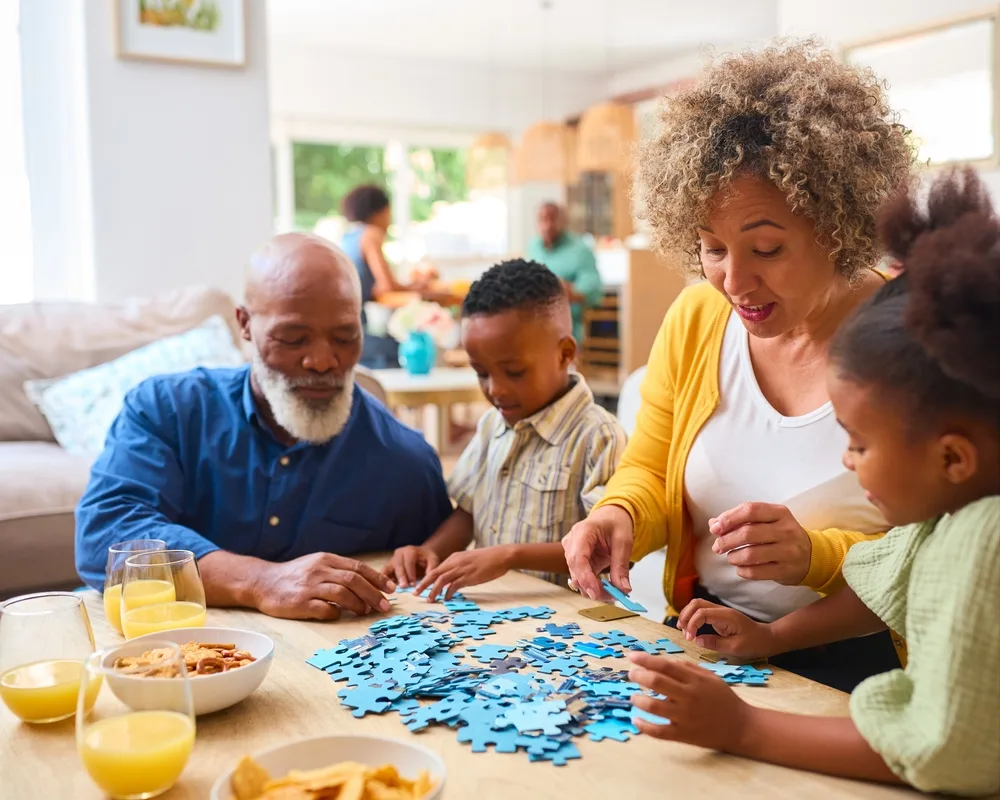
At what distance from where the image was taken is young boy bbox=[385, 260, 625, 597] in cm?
189

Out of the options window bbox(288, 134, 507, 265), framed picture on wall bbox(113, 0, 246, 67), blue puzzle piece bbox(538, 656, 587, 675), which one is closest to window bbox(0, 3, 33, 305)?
framed picture on wall bbox(113, 0, 246, 67)

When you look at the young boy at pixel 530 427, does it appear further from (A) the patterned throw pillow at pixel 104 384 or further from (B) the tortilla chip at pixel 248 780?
(A) the patterned throw pillow at pixel 104 384

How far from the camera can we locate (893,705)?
2.88 feet

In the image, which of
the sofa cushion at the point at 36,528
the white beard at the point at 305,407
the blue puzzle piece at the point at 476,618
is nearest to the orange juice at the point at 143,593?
the blue puzzle piece at the point at 476,618

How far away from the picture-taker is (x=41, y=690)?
1.07m

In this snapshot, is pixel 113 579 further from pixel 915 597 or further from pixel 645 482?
pixel 915 597

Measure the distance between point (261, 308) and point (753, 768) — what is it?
4.24ft

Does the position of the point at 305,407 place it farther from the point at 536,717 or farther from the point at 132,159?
the point at 132,159

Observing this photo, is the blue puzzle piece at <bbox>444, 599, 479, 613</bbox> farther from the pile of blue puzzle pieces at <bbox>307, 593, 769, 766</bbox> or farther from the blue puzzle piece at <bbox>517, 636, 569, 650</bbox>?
the blue puzzle piece at <bbox>517, 636, 569, 650</bbox>

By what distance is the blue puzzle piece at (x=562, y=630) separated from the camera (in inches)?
52.4

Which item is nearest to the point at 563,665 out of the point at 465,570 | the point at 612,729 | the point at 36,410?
the point at 612,729

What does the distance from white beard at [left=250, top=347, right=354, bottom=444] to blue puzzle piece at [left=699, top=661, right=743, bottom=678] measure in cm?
90

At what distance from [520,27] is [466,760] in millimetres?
9040

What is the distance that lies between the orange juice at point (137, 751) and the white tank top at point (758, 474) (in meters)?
0.92
